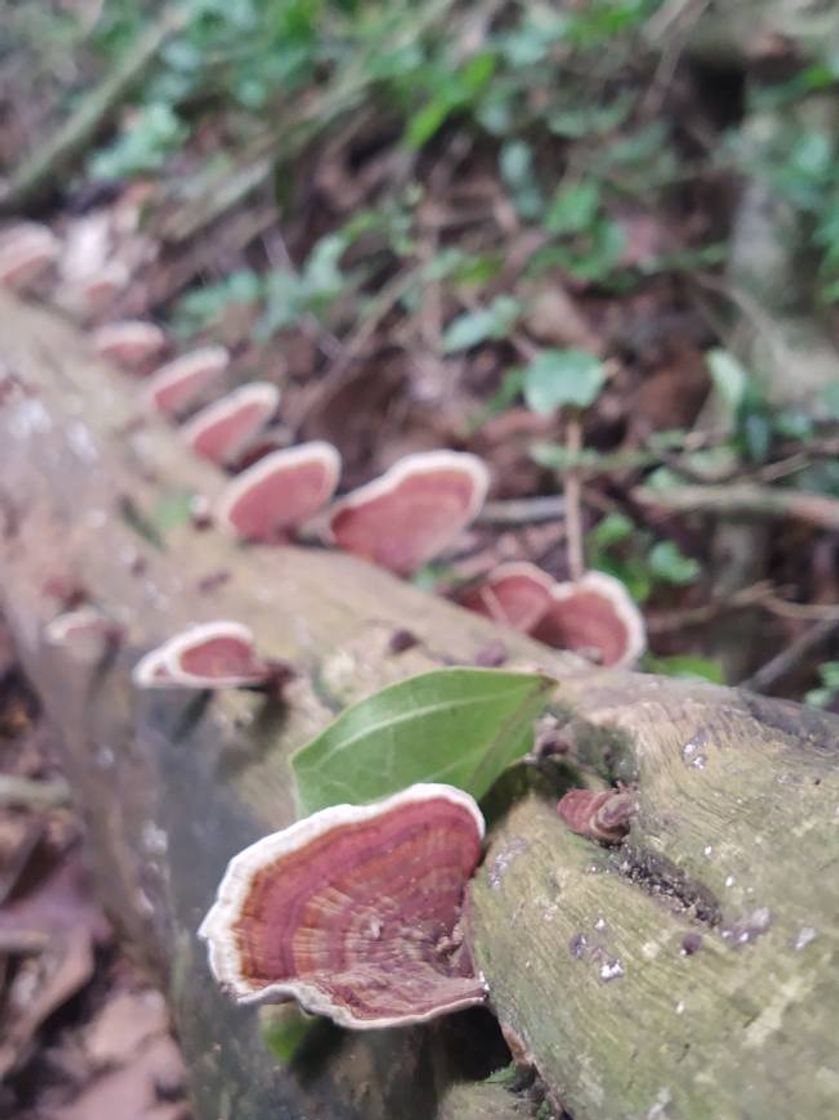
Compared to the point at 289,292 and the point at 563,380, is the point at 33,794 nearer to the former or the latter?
the point at 289,292

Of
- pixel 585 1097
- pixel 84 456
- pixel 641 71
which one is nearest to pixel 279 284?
pixel 84 456

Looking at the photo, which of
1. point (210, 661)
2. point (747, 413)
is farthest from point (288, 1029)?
point (747, 413)

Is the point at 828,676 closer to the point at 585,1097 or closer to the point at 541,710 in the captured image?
the point at 541,710

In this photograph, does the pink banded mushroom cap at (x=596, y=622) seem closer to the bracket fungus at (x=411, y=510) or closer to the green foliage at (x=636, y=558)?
the bracket fungus at (x=411, y=510)

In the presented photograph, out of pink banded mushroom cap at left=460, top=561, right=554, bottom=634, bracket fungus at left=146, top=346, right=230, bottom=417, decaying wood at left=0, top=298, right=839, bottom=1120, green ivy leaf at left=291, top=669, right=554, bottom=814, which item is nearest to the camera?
decaying wood at left=0, top=298, right=839, bottom=1120

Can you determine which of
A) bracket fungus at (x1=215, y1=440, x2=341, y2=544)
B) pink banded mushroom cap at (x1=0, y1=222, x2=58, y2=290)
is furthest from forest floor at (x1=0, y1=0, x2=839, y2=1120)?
bracket fungus at (x1=215, y1=440, x2=341, y2=544)

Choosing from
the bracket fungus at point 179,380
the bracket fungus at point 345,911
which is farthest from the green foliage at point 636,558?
the bracket fungus at point 345,911

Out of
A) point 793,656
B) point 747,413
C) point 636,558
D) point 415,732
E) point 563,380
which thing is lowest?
point 793,656

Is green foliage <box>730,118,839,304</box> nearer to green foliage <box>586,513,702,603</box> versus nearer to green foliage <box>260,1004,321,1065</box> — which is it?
green foliage <box>586,513,702,603</box>

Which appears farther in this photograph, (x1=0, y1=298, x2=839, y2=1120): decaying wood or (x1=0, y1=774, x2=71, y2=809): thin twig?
(x1=0, y1=774, x2=71, y2=809): thin twig
